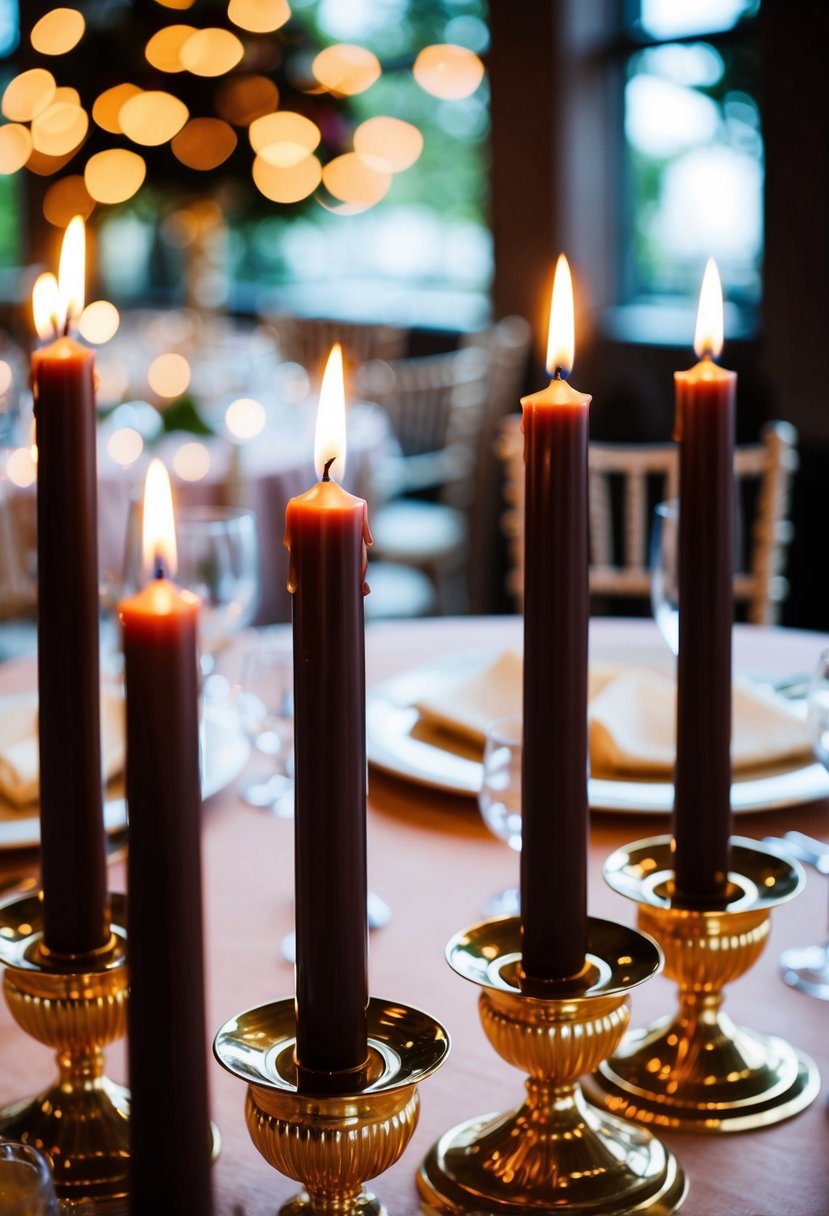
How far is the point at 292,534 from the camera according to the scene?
0.48m

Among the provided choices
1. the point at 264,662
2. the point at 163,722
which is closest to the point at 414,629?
the point at 264,662

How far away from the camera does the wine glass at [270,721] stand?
1.06 meters

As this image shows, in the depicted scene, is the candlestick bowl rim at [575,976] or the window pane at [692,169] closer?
the candlestick bowl rim at [575,976]

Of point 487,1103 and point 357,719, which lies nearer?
point 357,719

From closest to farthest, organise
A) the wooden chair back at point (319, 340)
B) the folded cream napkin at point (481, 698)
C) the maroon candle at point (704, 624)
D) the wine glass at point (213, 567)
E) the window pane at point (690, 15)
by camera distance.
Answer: the maroon candle at point (704, 624) < the folded cream napkin at point (481, 698) < the wine glass at point (213, 567) < the window pane at point (690, 15) < the wooden chair back at point (319, 340)

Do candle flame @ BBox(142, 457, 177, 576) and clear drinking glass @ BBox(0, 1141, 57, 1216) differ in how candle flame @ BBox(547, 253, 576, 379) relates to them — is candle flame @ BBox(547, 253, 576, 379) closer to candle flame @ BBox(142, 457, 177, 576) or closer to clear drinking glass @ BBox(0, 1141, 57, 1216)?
candle flame @ BBox(142, 457, 177, 576)

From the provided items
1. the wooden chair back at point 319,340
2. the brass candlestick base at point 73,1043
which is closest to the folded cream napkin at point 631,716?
the brass candlestick base at point 73,1043

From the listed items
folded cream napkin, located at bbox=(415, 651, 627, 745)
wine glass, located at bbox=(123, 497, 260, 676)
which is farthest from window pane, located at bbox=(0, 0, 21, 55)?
folded cream napkin, located at bbox=(415, 651, 627, 745)

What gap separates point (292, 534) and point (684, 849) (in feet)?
0.99

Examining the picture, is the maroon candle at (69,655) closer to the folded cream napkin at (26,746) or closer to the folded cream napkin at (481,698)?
the folded cream napkin at (26,746)

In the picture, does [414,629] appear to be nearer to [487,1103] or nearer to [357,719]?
→ [487,1103]

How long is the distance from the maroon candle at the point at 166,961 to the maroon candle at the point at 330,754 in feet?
0.15

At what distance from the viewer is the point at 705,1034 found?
73 centimetres

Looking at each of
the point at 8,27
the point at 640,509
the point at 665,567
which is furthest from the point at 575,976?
the point at 8,27
